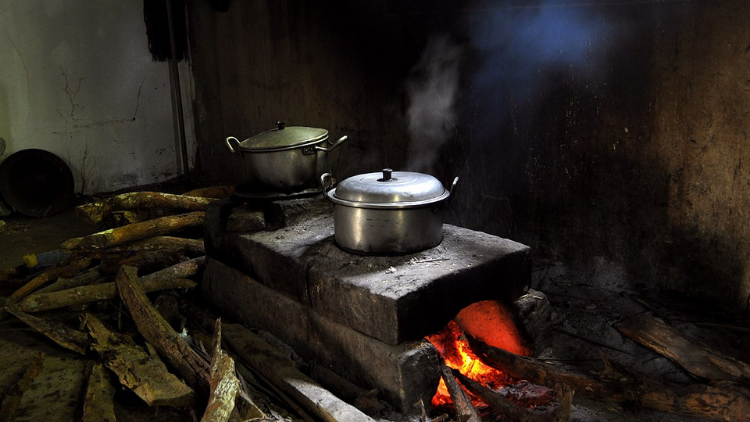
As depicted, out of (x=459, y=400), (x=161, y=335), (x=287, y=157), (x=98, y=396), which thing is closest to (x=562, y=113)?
(x=287, y=157)

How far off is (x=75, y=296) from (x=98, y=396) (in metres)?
1.57

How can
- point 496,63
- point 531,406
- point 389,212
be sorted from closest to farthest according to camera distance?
point 531,406
point 389,212
point 496,63

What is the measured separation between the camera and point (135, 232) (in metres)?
5.43

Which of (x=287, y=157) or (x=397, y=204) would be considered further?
(x=287, y=157)

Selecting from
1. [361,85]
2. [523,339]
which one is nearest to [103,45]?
[361,85]

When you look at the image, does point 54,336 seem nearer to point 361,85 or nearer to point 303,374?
point 303,374

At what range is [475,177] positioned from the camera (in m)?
5.40

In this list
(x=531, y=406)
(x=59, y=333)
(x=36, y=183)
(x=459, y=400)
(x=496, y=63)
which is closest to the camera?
(x=459, y=400)

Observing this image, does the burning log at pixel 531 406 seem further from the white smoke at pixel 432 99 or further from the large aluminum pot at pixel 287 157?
the white smoke at pixel 432 99

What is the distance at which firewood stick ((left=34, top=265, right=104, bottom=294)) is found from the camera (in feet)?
16.4

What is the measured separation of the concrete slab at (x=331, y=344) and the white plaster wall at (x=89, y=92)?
488 centimetres

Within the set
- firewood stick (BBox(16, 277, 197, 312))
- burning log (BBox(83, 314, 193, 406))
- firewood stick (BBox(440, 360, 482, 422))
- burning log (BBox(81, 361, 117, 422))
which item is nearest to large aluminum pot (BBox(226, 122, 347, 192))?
firewood stick (BBox(16, 277, 197, 312))

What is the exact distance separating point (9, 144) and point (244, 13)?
370 centimetres

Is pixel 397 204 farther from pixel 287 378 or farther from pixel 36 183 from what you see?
pixel 36 183
